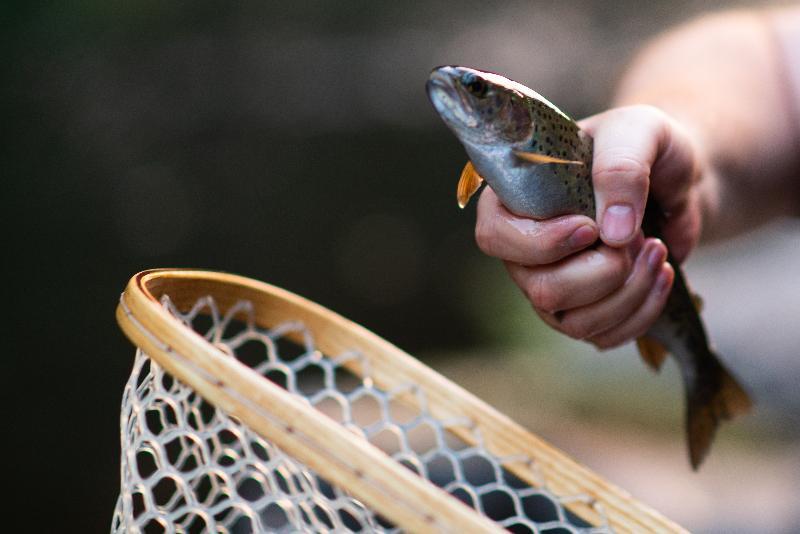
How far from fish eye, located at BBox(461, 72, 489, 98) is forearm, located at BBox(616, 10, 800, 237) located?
0.59m

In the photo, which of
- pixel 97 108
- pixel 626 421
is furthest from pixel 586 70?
pixel 97 108

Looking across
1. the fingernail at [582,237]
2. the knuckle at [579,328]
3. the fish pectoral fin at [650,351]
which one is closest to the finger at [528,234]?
the fingernail at [582,237]

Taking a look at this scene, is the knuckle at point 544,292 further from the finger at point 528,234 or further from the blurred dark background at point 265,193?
the blurred dark background at point 265,193

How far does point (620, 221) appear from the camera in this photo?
0.77 meters

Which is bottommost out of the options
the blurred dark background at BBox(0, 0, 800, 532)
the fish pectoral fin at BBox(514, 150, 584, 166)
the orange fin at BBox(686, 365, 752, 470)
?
the blurred dark background at BBox(0, 0, 800, 532)

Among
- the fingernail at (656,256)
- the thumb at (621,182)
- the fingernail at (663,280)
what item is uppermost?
the thumb at (621,182)

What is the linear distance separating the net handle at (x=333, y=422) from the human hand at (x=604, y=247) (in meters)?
0.16

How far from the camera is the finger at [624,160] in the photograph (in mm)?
766

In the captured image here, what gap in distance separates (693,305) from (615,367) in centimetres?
160

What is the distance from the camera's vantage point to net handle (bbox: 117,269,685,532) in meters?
0.45

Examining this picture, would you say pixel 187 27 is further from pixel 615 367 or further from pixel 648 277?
pixel 648 277

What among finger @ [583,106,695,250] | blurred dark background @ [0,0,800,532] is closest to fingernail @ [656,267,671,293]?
finger @ [583,106,695,250]

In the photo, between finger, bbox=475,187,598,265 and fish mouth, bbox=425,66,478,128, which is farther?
finger, bbox=475,187,598,265

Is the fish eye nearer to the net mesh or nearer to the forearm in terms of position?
the net mesh
